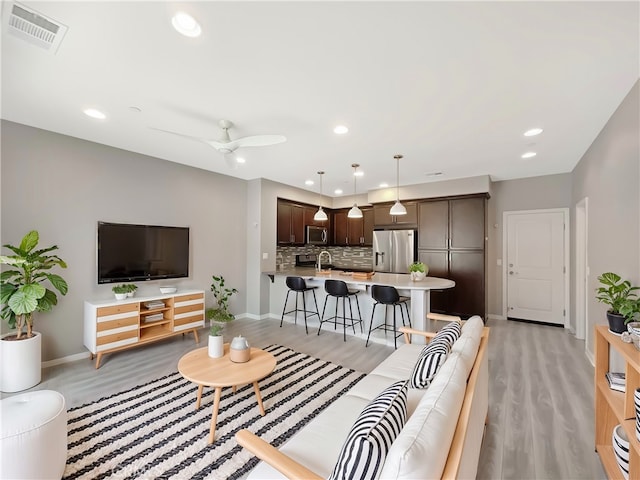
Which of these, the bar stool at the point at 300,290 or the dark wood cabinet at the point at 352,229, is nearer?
the bar stool at the point at 300,290

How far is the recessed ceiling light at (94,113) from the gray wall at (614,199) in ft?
14.8

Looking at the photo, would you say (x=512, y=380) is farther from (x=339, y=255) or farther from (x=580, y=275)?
(x=339, y=255)

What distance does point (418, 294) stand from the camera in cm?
376

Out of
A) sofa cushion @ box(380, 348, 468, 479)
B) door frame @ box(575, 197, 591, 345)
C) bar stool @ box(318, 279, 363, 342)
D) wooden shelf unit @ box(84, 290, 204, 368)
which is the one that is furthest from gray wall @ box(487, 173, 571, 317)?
wooden shelf unit @ box(84, 290, 204, 368)

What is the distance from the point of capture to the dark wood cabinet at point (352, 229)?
680 centimetres

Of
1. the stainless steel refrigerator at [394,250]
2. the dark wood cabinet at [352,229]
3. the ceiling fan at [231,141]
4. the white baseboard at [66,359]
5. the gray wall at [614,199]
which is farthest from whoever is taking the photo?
the dark wood cabinet at [352,229]

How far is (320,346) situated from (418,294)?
1.52m

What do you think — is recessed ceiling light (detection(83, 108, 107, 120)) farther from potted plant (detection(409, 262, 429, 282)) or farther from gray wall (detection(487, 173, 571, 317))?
gray wall (detection(487, 173, 571, 317))

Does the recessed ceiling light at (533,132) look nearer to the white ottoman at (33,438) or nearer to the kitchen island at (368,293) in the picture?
the kitchen island at (368,293)

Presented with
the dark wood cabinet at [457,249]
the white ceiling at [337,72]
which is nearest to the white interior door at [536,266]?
the dark wood cabinet at [457,249]

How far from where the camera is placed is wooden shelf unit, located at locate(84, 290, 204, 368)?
10.8 ft

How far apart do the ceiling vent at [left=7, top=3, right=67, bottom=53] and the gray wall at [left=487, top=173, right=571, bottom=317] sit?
6.05 metres

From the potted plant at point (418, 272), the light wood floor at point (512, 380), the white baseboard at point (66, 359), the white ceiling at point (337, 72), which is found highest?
the white ceiling at point (337, 72)

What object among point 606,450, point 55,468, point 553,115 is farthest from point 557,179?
point 55,468
